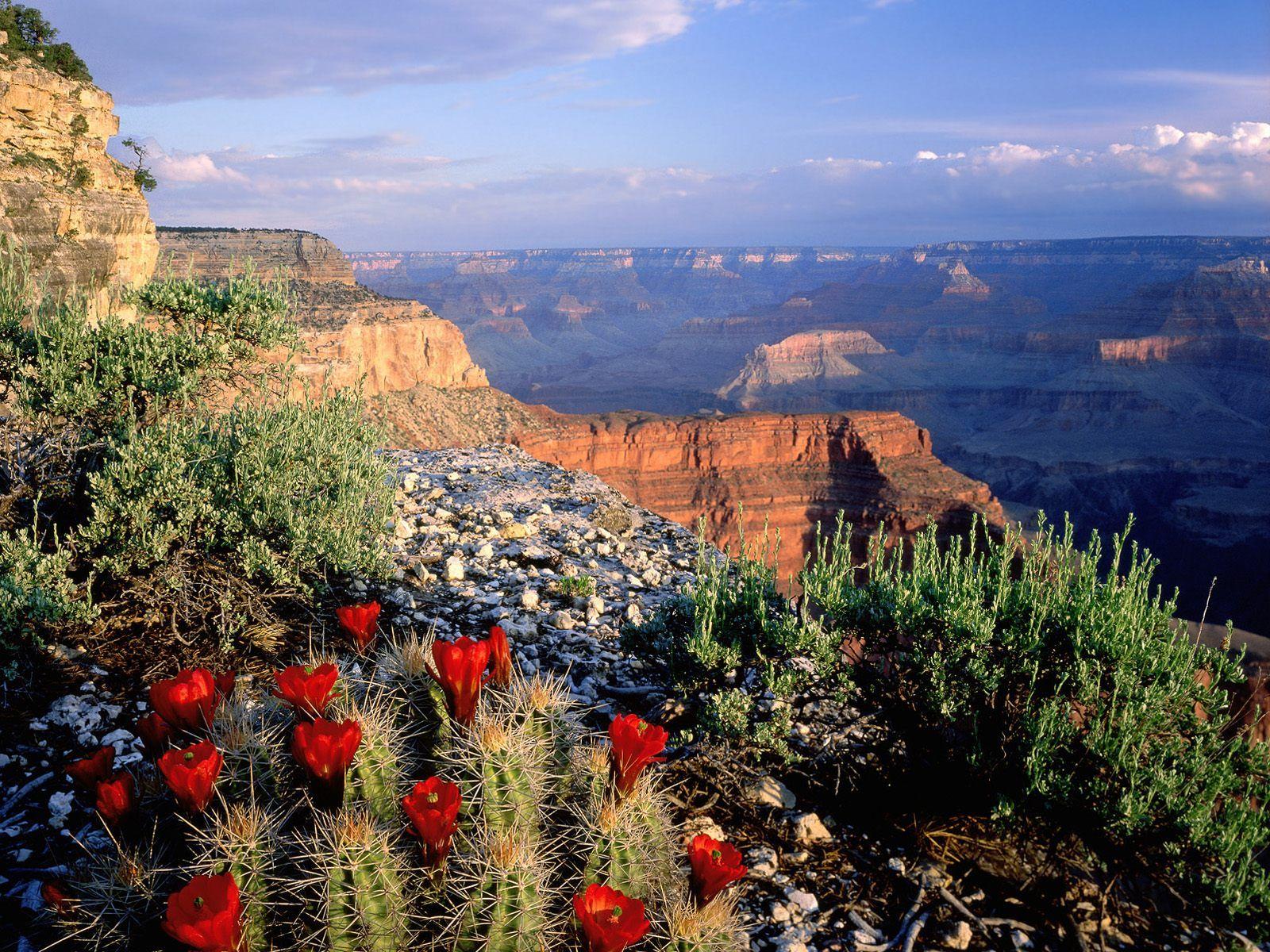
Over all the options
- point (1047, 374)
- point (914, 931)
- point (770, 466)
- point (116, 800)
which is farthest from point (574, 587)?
point (1047, 374)

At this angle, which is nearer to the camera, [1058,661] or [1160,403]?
[1058,661]

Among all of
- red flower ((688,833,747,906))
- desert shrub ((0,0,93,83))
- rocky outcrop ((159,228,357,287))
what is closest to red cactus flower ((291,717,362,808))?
red flower ((688,833,747,906))

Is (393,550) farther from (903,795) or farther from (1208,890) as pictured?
(1208,890)

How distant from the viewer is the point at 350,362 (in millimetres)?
32438

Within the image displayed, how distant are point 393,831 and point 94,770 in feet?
3.21

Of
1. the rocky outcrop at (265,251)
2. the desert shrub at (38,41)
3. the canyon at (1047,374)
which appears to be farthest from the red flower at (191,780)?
the canyon at (1047,374)

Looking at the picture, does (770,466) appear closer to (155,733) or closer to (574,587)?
(574,587)

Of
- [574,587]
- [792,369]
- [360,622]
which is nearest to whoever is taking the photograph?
[360,622]

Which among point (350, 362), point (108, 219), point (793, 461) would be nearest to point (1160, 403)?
point (793, 461)

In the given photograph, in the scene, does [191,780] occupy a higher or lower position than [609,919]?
higher

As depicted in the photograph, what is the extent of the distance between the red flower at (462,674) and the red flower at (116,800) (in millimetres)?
869

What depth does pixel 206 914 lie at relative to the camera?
165 cm

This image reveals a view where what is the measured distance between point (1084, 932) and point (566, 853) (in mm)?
2292

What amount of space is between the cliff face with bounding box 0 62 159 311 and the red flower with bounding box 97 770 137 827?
16705 mm
